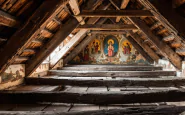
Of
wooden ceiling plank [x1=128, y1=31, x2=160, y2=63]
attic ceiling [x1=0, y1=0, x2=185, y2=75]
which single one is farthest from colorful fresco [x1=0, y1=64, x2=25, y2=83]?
wooden ceiling plank [x1=128, y1=31, x2=160, y2=63]

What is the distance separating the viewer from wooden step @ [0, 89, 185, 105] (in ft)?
8.68

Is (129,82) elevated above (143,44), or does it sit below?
below

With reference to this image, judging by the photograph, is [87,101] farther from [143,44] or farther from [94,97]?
[143,44]

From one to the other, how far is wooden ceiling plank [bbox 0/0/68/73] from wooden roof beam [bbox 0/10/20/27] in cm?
13

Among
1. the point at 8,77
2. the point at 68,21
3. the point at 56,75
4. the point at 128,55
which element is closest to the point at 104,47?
the point at 128,55

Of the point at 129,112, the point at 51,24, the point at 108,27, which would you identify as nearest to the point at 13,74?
the point at 51,24

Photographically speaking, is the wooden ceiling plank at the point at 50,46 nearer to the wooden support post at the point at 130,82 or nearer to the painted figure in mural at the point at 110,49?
the wooden support post at the point at 130,82

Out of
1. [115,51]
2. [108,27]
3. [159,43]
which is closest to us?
[159,43]

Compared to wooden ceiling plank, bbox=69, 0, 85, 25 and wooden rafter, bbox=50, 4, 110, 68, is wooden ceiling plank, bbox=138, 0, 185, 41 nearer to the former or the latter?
wooden ceiling plank, bbox=69, 0, 85, 25

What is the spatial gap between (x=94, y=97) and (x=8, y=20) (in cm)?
170

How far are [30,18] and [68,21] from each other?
1.55 m

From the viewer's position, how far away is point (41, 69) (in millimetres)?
4988

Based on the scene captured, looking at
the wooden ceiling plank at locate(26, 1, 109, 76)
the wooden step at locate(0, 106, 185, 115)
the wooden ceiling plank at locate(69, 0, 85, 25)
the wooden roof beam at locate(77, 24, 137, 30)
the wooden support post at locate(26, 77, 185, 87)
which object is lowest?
the wooden step at locate(0, 106, 185, 115)

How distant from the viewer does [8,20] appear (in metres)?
2.42
